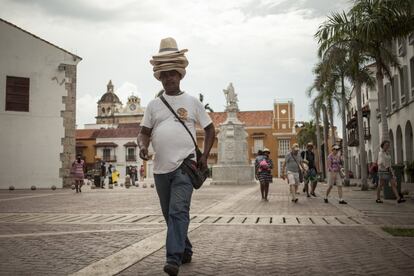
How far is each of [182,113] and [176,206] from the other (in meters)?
0.88

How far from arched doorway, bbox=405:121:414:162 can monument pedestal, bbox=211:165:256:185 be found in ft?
33.4

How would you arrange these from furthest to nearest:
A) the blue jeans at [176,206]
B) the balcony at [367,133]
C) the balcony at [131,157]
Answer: the balcony at [131,157], the balcony at [367,133], the blue jeans at [176,206]

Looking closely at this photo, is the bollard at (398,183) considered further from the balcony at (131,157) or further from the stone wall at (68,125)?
the balcony at (131,157)

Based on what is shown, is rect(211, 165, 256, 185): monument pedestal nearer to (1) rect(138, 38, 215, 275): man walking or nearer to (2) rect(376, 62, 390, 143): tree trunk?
(2) rect(376, 62, 390, 143): tree trunk

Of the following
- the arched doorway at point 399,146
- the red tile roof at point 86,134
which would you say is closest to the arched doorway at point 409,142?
the arched doorway at point 399,146

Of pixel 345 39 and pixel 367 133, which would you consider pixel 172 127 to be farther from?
pixel 367 133

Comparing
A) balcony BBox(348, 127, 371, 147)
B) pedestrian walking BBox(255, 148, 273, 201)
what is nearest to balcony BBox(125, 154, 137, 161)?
balcony BBox(348, 127, 371, 147)

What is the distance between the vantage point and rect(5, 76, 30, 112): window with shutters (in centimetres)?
2366

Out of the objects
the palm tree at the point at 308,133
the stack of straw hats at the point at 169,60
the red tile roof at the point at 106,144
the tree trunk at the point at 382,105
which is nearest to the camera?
the stack of straw hats at the point at 169,60

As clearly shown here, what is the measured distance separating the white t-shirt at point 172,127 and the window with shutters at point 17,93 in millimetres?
21567

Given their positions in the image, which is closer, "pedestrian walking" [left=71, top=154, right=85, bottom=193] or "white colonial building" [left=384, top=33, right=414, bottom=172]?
"pedestrian walking" [left=71, top=154, right=85, bottom=193]

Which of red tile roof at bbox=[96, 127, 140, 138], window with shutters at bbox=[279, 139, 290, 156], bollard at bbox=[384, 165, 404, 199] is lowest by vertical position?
bollard at bbox=[384, 165, 404, 199]

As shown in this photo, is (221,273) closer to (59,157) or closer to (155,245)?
(155,245)

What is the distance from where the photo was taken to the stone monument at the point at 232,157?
102 ft
